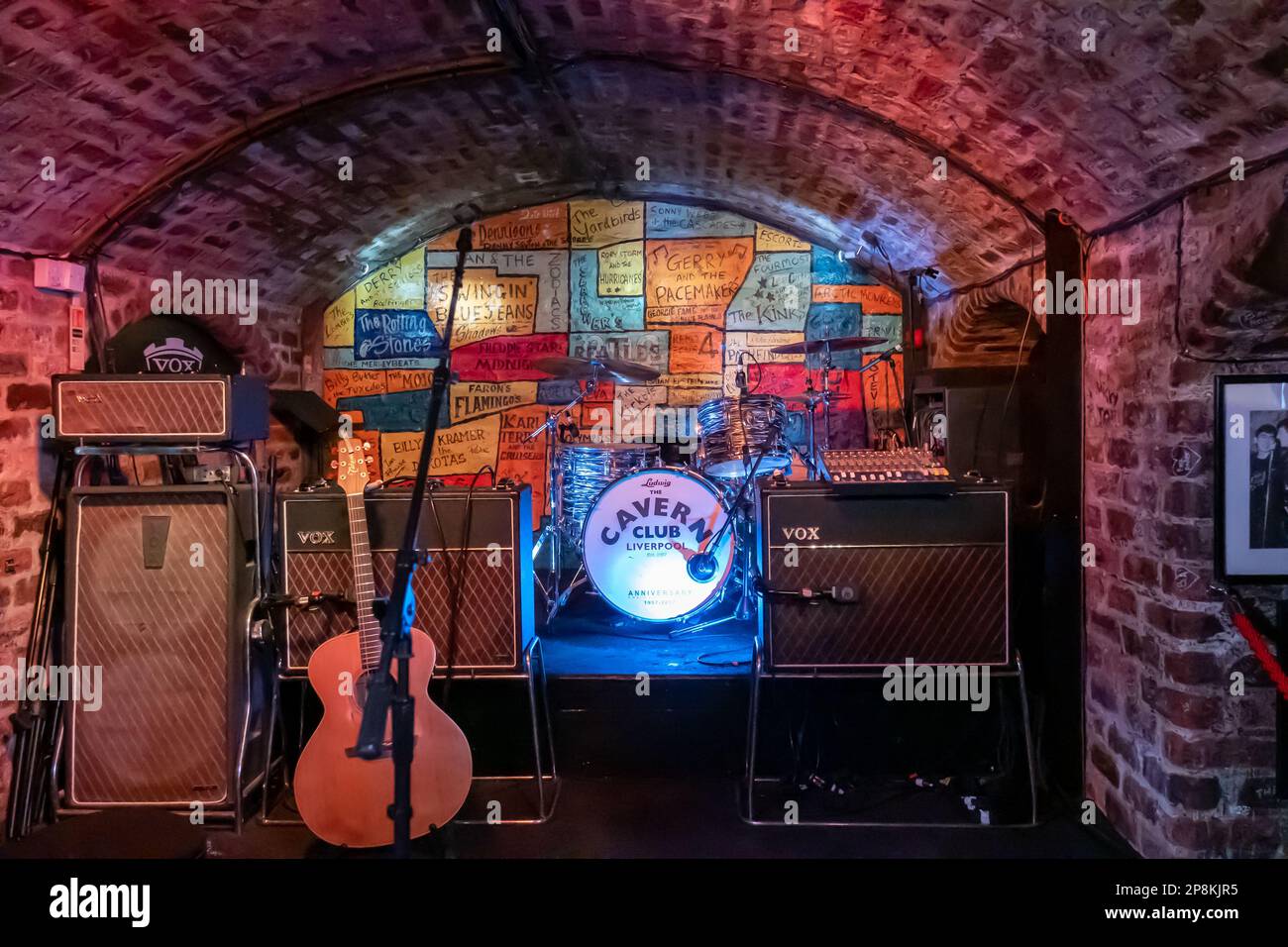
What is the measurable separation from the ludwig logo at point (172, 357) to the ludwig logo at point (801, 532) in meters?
3.23

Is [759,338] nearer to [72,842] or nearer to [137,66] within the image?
[137,66]

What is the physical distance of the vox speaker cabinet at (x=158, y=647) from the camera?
3.28 meters

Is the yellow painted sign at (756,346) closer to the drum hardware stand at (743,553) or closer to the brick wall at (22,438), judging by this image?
the drum hardware stand at (743,553)

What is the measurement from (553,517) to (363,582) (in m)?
2.12

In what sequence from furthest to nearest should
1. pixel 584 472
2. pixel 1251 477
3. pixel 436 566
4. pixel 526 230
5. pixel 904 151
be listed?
1. pixel 526 230
2. pixel 584 472
3. pixel 904 151
4. pixel 436 566
5. pixel 1251 477

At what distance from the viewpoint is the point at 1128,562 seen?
303 centimetres

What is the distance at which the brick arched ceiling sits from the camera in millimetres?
2357

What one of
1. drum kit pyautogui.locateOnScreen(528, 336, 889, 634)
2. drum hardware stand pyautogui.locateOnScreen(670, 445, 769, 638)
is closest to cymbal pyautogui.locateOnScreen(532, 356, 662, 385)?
drum kit pyautogui.locateOnScreen(528, 336, 889, 634)

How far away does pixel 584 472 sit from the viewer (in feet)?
16.6

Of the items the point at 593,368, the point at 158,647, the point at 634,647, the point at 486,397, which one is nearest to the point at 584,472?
the point at 593,368

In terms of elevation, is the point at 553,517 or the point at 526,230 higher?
the point at 526,230

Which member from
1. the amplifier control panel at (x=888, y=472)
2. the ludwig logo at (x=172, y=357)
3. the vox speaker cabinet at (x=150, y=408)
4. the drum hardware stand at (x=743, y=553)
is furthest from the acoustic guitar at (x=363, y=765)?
the ludwig logo at (x=172, y=357)

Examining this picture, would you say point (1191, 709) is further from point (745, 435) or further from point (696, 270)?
point (696, 270)
